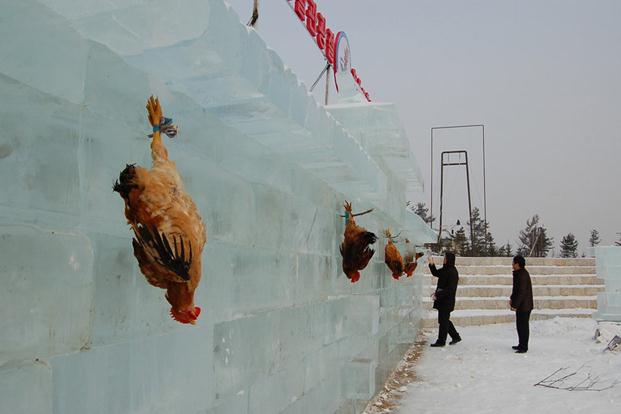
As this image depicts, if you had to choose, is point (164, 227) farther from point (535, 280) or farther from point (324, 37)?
point (535, 280)

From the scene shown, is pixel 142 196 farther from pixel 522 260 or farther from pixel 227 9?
pixel 522 260

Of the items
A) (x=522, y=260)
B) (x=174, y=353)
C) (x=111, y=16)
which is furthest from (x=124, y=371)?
(x=522, y=260)

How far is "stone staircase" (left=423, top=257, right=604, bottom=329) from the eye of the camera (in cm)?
1505

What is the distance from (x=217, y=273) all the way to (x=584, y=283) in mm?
17591

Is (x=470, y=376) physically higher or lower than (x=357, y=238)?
lower

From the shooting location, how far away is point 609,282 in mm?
14297

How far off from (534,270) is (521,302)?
904 centimetres

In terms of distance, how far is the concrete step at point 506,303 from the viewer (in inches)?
621

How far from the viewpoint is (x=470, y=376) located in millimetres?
8023

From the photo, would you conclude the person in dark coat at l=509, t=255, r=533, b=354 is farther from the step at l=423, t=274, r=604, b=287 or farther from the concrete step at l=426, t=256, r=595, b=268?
the concrete step at l=426, t=256, r=595, b=268

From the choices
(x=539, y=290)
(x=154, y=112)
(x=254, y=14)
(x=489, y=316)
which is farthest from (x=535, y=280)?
(x=154, y=112)

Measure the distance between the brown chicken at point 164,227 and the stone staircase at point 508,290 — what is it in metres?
12.8

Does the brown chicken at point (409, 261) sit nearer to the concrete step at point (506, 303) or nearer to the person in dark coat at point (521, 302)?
the person in dark coat at point (521, 302)

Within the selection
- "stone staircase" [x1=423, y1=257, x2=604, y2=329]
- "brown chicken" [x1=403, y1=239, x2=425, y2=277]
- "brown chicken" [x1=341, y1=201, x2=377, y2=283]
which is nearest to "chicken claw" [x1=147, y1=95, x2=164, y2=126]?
"brown chicken" [x1=341, y1=201, x2=377, y2=283]
